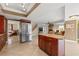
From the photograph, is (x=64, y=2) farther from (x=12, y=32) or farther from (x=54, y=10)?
(x=12, y=32)

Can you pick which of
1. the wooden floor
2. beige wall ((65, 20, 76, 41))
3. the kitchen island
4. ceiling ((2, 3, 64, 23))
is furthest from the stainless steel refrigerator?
beige wall ((65, 20, 76, 41))

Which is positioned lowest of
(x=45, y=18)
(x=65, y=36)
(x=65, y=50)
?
(x=65, y=50)

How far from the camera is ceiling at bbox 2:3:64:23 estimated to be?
272 cm

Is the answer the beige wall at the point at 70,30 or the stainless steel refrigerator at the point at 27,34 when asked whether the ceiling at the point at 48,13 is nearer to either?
the beige wall at the point at 70,30

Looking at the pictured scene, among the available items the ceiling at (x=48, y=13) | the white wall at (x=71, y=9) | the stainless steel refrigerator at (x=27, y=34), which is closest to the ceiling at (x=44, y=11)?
the ceiling at (x=48, y=13)

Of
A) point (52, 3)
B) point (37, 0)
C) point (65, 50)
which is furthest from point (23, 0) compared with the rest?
point (65, 50)

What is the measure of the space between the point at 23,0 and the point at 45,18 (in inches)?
27.0

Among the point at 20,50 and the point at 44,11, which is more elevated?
the point at 44,11

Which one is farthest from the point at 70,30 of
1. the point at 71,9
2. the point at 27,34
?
the point at 27,34

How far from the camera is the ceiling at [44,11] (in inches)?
107

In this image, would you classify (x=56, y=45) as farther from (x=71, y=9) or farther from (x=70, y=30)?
(x=71, y=9)

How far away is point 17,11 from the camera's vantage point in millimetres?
3121

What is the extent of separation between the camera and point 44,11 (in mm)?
2957

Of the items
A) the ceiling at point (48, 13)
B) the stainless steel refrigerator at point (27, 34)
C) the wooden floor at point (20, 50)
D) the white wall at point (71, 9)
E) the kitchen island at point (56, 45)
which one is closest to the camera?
the white wall at point (71, 9)
